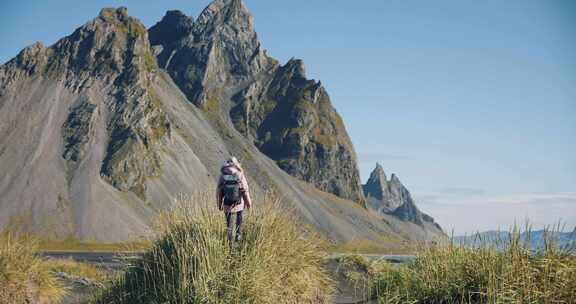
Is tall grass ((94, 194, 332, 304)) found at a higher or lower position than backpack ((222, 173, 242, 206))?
lower

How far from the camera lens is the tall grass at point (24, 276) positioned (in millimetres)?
16531

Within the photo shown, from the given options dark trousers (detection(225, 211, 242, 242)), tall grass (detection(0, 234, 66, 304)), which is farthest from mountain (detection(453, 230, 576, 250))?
tall grass (detection(0, 234, 66, 304))

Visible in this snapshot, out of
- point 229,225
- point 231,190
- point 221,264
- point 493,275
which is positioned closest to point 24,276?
point 229,225

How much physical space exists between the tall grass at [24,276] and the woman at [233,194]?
6.84 metres

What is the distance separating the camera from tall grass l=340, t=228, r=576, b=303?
37.6 feet

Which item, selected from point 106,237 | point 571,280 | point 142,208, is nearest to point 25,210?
point 106,237

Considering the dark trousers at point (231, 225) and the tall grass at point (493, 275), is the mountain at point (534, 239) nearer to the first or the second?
the tall grass at point (493, 275)

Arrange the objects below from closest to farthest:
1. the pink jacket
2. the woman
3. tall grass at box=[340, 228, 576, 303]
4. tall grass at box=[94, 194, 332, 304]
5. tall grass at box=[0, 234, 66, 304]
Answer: tall grass at box=[340, 228, 576, 303] < tall grass at box=[94, 194, 332, 304] < the woman < the pink jacket < tall grass at box=[0, 234, 66, 304]

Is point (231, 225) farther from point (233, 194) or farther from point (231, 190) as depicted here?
point (231, 190)

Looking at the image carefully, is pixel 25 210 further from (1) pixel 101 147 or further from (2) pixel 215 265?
(2) pixel 215 265

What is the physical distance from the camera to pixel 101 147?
620ft

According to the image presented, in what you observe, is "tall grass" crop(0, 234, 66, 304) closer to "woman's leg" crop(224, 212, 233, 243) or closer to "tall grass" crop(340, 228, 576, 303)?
"woman's leg" crop(224, 212, 233, 243)

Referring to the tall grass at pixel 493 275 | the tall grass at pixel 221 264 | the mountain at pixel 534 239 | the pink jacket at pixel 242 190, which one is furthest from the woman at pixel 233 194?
the mountain at pixel 534 239

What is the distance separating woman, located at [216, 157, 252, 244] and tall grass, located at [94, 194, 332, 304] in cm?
29
